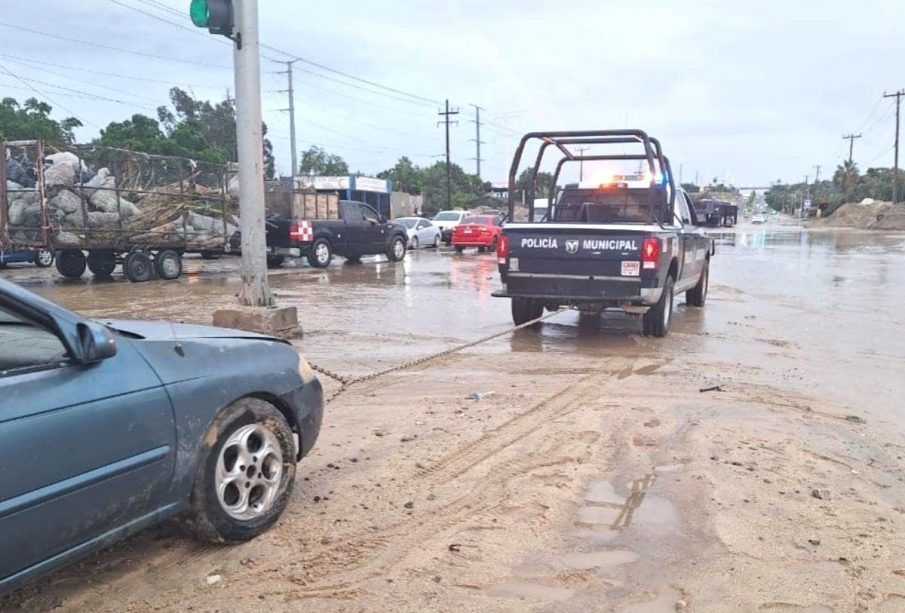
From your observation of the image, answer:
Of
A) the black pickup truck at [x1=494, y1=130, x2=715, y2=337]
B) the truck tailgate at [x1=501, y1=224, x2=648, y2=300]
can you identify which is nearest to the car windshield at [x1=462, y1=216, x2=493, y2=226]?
the black pickup truck at [x1=494, y1=130, x2=715, y2=337]

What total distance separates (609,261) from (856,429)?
11.5ft

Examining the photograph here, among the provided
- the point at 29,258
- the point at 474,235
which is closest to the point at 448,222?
the point at 474,235

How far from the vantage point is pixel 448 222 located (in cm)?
3316

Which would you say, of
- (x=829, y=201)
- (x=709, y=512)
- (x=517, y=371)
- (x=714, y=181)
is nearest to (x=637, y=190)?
(x=517, y=371)

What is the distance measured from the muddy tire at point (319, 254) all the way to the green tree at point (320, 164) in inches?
2087

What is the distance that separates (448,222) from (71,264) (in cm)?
1860

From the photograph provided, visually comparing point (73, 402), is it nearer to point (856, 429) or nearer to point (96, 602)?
point (96, 602)

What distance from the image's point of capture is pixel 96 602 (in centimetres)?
295

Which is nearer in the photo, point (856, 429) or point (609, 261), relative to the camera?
point (856, 429)

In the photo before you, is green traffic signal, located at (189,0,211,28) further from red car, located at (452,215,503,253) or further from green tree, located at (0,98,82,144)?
green tree, located at (0,98,82,144)

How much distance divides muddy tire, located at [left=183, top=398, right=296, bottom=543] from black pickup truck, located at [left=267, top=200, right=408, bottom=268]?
53.3ft

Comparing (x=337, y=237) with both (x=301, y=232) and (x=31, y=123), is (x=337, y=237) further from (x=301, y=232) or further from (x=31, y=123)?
(x=31, y=123)

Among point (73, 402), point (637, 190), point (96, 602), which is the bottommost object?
point (96, 602)

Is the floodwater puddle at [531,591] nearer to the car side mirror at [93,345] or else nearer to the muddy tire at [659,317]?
the car side mirror at [93,345]
